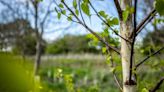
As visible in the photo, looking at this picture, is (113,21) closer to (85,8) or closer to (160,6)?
(85,8)

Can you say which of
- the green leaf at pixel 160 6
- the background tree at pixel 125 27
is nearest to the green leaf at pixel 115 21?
the background tree at pixel 125 27

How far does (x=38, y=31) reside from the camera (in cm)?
1055

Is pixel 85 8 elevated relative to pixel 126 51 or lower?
elevated

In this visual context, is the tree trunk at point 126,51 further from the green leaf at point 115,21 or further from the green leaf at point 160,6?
the green leaf at point 160,6

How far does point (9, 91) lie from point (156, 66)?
9.64ft

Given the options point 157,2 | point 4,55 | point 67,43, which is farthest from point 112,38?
point 67,43

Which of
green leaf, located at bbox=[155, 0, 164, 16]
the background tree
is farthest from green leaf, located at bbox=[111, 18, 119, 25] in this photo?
green leaf, located at bbox=[155, 0, 164, 16]

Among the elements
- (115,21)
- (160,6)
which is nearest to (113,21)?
(115,21)

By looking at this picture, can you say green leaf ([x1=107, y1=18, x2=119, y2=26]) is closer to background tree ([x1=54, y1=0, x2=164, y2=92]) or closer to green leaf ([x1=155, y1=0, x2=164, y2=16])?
background tree ([x1=54, y1=0, x2=164, y2=92])

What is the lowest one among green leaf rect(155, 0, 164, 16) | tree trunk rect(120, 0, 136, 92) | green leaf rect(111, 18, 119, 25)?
tree trunk rect(120, 0, 136, 92)

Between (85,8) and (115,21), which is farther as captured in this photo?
(115,21)

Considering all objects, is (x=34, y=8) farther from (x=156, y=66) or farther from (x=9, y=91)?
(x=9, y=91)

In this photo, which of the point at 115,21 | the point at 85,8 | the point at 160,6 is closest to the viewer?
the point at 160,6

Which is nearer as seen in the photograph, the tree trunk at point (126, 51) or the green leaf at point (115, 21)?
the tree trunk at point (126, 51)
